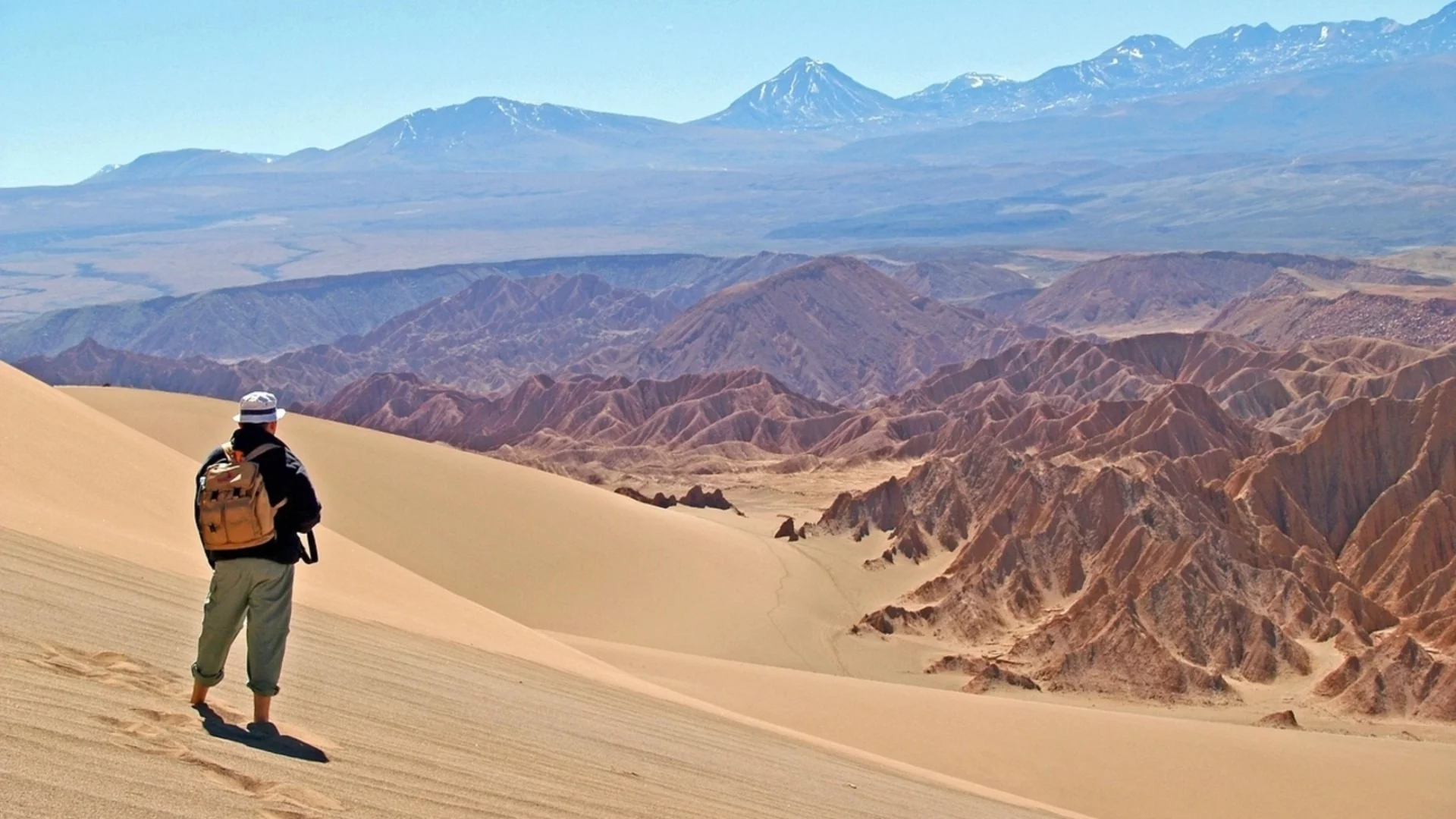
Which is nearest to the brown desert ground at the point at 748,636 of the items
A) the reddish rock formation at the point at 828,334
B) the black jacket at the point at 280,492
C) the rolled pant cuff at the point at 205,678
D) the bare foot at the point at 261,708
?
the bare foot at the point at 261,708

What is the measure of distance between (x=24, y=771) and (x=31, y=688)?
1.26 meters

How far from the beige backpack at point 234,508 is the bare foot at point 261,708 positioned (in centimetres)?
80

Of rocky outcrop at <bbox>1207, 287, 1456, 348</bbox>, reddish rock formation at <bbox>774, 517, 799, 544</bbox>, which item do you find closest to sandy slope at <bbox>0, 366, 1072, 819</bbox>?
reddish rock formation at <bbox>774, 517, 799, 544</bbox>

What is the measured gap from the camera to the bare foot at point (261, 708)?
316 inches

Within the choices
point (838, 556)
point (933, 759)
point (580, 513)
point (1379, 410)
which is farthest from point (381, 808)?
point (1379, 410)

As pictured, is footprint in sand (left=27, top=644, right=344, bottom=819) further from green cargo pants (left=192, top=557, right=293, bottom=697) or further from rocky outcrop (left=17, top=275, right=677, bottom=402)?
rocky outcrop (left=17, top=275, right=677, bottom=402)

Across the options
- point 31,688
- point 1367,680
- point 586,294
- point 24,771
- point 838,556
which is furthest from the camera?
point 586,294

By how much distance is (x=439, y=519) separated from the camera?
33.5 meters

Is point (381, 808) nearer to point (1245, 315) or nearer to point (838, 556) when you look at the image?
point (838, 556)

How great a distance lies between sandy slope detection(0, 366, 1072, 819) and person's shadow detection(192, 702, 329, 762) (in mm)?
23

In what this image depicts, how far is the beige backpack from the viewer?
7691 mm

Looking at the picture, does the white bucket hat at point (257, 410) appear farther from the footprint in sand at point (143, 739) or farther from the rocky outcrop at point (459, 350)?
the rocky outcrop at point (459, 350)

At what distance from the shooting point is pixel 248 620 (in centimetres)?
803

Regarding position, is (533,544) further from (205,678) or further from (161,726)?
(161,726)
